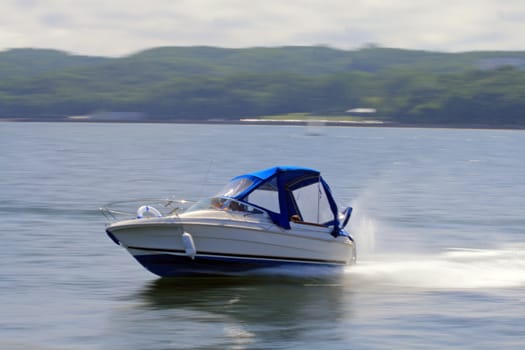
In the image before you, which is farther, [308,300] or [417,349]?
[308,300]

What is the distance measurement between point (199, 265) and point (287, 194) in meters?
2.18

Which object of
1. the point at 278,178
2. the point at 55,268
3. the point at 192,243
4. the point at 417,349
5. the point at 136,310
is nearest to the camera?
the point at 417,349

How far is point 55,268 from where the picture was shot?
→ 21.2 metres

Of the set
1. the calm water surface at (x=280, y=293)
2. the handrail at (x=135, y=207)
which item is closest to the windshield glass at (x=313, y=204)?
the calm water surface at (x=280, y=293)

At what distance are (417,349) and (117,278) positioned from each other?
7.45 metres

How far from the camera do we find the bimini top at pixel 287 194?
19312 millimetres

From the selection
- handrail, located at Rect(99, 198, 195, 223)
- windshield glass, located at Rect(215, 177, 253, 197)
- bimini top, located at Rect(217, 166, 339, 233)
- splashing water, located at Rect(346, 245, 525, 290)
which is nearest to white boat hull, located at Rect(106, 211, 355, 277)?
bimini top, located at Rect(217, 166, 339, 233)

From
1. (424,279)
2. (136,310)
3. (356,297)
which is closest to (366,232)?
(424,279)

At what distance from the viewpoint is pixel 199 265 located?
19.0 meters

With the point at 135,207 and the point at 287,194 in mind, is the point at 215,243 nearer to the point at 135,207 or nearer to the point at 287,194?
the point at 287,194

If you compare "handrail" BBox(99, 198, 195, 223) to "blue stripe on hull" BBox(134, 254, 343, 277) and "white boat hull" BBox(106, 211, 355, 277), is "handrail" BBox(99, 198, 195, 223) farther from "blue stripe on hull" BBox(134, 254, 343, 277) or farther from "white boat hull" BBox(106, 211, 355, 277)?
"blue stripe on hull" BBox(134, 254, 343, 277)

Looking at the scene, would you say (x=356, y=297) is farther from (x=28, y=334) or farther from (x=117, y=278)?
(x=28, y=334)

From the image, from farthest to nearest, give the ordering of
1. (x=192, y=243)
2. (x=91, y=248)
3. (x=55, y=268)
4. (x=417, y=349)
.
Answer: (x=91, y=248) → (x=55, y=268) → (x=192, y=243) → (x=417, y=349)

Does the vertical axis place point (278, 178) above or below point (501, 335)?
above
